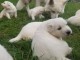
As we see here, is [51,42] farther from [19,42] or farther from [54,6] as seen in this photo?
[54,6]

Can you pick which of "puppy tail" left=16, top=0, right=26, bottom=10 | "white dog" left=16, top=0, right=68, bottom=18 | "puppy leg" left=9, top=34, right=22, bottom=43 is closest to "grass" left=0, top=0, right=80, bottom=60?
"puppy leg" left=9, top=34, right=22, bottom=43

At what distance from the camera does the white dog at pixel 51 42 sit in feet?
17.2

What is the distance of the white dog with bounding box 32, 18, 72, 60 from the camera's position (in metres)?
5.25

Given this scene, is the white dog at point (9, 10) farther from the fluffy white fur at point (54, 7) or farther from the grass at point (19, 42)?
the fluffy white fur at point (54, 7)

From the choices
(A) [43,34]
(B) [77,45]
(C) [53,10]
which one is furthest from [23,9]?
(A) [43,34]

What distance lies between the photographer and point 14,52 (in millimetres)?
5969

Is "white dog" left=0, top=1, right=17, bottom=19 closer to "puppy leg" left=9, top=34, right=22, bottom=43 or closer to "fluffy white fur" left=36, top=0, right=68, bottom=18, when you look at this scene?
"fluffy white fur" left=36, top=0, right=68, bottom=18

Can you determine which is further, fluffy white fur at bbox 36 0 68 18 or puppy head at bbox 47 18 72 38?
fluffy white fur at bbox 36 0 68 18

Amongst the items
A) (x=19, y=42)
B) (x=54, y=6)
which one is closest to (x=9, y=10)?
(x=54, y=6)

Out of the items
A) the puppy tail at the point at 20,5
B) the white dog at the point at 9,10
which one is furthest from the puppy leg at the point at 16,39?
the puppy tail at the point at 20,5

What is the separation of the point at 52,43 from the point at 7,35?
222 centimetres

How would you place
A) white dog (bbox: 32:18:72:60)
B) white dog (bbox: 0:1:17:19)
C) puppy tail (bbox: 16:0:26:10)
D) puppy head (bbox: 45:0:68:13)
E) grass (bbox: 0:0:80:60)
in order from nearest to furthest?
white dog (bbox: 32:18:72:60) < grass (bbox: 0:0:80:60) < puppy head (bbox: 45:0:68:13) < white dog (bbox: 0:1:17:19) < puppy tail (bbox: 16:0:26:10)

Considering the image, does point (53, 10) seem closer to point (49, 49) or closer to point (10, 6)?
point (10, 6)

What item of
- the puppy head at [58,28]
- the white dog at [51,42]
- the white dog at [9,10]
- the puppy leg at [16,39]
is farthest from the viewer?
the white dog at [9,10]
